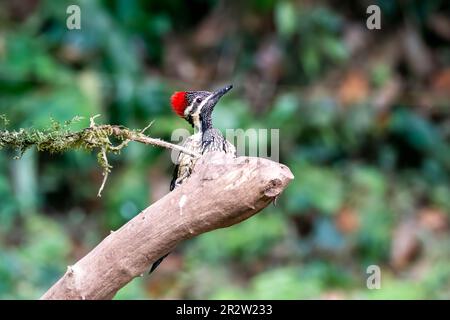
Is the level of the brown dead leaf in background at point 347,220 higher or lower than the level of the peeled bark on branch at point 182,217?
higher

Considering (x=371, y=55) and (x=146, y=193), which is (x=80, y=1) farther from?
(x=371, y=55)

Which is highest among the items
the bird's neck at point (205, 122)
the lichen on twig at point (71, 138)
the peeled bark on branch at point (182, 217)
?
the bird's neck at point (205, 122)

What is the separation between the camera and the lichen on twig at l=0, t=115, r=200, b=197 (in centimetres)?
198

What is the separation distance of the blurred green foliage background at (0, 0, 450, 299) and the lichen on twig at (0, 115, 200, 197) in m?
2.64

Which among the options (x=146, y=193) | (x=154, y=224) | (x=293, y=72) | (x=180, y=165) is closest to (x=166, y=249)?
(x=154, y=224)

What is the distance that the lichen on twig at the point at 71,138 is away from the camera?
198 cm

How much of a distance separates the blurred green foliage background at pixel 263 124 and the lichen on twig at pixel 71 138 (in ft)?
8.65

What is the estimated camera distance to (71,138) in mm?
2014

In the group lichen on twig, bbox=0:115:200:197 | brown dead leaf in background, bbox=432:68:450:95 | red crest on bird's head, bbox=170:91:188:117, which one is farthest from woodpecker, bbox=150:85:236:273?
brown dead leaf in background, bbox=432:68:450:95

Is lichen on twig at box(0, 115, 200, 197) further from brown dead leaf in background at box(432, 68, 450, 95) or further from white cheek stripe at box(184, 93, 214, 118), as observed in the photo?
brown dead leaf in background at box(432, 68, 450, 95)

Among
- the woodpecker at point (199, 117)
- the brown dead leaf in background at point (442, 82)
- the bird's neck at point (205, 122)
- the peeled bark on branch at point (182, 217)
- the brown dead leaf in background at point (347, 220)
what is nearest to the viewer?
the peeled bark on branch at point (182, 217)

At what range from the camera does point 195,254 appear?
5098 millimetres

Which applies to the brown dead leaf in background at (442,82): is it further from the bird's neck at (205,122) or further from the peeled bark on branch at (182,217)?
the peeled bark on branch at (182,217)

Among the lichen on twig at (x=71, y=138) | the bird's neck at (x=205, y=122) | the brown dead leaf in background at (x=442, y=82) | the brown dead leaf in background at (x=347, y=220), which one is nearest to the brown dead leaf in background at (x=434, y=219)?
the brown dead leaf in background at (x=347, y=220)
